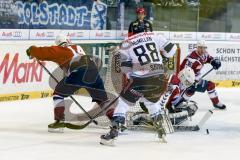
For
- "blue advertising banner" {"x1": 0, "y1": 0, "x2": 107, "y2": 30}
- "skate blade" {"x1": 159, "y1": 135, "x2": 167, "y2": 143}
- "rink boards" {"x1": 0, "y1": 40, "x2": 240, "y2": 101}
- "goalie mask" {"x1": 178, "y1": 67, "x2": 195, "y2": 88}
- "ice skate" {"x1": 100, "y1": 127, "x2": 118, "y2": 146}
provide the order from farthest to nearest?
"blue advertising banner" {"x1": 0, "y1": 0, "x2": 107, "y2": 30}
"rink boards" {"x1": 0, "y1": 40, "x2": 240, "y2": 101}
"goalie mask" {"x1": 178, "y1": 67, "x2": 195, "y2": 88}
"skate blade" {"x1": 159, "y1": 135, "x2": 167, "y2": 143}
"ice skate" {"x1": 100, "y1": 127, "x2": 118, "y2": 146}

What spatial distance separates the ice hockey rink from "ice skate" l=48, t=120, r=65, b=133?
6cm

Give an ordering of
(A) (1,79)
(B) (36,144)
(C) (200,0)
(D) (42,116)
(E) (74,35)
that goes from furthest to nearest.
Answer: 1. (C) (200,0)
2. (E) (74,35)
3. (A) (1,79)
4. (D) (42,116)
5. (B) (36,144)

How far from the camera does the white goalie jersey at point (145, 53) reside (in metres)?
5.93

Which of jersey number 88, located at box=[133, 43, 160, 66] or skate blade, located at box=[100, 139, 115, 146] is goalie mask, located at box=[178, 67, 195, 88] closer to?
jersey number 88, located at box=[133, 43, 160, 66]

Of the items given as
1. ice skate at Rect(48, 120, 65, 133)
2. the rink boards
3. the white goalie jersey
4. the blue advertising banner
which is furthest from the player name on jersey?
the blue advertising banner

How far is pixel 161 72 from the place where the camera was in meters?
6.11

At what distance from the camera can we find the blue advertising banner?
9750 millimetres

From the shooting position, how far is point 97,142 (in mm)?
6016

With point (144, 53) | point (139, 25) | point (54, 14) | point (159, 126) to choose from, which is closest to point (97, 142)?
point (159, 126)

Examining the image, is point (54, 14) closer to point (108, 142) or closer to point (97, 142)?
point (97, 142)

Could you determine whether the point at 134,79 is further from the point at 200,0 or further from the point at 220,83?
the point at 200,0

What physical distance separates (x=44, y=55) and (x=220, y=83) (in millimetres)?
5750

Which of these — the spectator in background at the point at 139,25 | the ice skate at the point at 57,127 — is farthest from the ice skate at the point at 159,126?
the spectator in background at the point at 139,25

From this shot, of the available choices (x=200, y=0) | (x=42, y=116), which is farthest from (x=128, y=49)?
(x=200, y=0)
